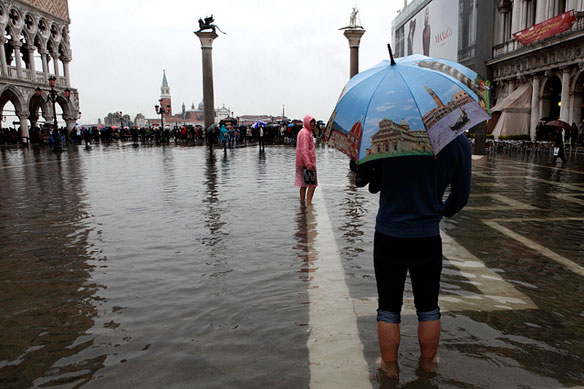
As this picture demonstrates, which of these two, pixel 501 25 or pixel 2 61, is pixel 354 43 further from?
pixel 2 61

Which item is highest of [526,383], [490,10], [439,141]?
[490,10]

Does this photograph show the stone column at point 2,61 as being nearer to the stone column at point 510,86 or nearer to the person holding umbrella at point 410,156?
the stone column at point 510,86

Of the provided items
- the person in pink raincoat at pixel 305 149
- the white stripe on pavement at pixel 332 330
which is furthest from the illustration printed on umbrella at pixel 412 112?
the person in pink raincoat at pixel 305 149

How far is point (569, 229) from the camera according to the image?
20.6 ft

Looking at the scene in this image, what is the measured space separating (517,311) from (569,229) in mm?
3369

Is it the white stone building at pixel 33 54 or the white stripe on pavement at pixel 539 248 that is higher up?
the white stone building at pixel 33 54

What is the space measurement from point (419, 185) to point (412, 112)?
1.24 ft

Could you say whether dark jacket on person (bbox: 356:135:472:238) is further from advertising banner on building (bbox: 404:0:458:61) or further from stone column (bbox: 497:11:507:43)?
advertising banner on building (bbox: 404:0:458:61)

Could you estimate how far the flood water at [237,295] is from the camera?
8.96 feet

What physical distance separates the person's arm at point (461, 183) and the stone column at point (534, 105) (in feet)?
84.6

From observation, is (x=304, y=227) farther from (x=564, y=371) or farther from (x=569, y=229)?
(x=564, y=371)

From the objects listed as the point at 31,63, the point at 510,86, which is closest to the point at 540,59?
the point at 510,86

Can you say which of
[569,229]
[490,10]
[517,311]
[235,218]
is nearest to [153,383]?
[517,311]

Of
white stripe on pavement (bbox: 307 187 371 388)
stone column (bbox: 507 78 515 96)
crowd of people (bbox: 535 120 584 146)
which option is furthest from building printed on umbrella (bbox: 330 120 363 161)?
stone column (bbox: 507 78 515 96)
